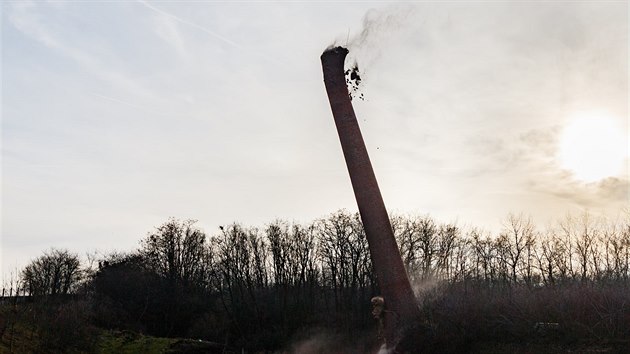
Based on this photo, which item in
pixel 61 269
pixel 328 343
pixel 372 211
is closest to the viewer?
pixel 372 211

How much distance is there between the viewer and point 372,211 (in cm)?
1409

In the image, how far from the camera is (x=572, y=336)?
11.8m

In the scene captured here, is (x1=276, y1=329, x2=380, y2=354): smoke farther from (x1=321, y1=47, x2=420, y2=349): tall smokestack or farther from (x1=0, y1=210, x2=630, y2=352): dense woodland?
(x1=321, y1=47, x2=420, y2=349): tall smokestack

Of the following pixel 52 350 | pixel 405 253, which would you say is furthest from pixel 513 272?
pixel 52 350

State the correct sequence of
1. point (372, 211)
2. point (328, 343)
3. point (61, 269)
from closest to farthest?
1. point (372, 211)
2. point (328, 343)
3. point (61, 269)

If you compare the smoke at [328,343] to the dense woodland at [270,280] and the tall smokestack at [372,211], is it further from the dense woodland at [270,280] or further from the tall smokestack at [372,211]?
the tall smokestack at [372,211]

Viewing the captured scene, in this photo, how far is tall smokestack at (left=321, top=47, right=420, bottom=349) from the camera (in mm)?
13438

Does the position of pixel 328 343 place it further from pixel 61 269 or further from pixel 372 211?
pixel 61 269

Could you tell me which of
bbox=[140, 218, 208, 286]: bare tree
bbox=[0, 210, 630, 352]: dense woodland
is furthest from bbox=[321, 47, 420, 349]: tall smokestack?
bbox=[140, 218, 208, 286]: bare tree

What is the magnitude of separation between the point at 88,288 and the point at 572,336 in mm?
36912

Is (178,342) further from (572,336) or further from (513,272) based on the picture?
(513,272)

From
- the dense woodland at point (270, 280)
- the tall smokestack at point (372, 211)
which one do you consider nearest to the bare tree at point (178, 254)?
the dense woodland at point (270, 280)

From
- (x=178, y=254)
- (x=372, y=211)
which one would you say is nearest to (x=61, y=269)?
(x=178, y=254)

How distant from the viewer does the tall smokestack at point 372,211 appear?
44.1 feet
